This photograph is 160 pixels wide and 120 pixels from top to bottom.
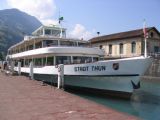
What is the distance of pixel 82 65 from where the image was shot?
17.5 meters

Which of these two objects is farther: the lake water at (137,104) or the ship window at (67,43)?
the ship window at (67,43)

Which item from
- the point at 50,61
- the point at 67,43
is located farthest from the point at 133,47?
the point at 50,61

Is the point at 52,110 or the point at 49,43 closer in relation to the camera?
the point at 52,110

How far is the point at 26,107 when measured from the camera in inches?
396

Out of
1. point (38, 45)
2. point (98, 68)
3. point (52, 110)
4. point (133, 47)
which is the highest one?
point (133, 47)

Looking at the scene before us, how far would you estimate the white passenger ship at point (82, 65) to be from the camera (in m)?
15.5

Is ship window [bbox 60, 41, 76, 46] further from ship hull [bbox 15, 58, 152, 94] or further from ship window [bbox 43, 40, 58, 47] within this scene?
Result: ship hull [bbox 15, 58, 152, 94]

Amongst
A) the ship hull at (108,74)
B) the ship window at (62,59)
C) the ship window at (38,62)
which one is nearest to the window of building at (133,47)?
the ship window at (38,62)

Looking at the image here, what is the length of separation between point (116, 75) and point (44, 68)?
23.9 ft

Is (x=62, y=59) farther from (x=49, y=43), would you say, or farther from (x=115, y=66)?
(x=115, y=66)

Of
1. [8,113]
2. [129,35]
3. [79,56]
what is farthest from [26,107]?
[129,35]

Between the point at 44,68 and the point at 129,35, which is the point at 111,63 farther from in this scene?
the point at 129,35

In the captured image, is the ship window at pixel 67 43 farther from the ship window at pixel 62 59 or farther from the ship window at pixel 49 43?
the ship window at pixel 62 59

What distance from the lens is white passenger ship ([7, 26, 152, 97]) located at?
15.5 metres
